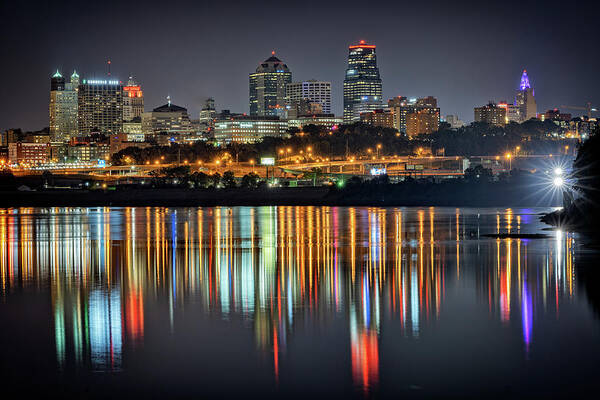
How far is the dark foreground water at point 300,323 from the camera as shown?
17078 millimetres

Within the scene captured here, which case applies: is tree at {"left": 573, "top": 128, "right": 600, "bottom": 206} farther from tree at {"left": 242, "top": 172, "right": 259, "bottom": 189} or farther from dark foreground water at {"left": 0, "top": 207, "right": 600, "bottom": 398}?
tree at {"left": 242, "top": 172, "right": 259, "bottom": 189}

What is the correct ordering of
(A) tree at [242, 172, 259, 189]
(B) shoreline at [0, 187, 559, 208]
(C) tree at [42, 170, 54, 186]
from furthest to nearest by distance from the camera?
(C) tree at [42, 170, 54, 186]
(A) tree at [242, 172, 259, 189]
(B) shoreline at [0, 187, 559, 208]

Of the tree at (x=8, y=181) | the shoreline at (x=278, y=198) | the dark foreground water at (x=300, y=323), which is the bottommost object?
the dark foreground water at (x=300, y=323)

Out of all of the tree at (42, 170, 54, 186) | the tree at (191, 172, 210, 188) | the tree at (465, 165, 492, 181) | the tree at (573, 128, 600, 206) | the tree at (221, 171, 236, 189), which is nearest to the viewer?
the tree at (573, 128, 600, 206)

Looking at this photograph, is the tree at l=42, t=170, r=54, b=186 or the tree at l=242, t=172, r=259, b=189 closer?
the tree at l=242, t=172, r=259, b=189

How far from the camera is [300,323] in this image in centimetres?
2233

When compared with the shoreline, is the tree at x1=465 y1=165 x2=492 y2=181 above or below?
above

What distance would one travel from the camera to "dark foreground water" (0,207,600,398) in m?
17.1

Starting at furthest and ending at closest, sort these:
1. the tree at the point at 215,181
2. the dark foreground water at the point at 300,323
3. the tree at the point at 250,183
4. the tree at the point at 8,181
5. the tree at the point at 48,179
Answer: the tree at the point at 48,179 < the tree at the point at 8,181 < the tree at the point at 215,181 < the tree at the point at 250,183 < the dark foreground water at the point at 300,323

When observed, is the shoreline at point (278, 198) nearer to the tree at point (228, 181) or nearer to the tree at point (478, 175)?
the tree at point (228, 181)

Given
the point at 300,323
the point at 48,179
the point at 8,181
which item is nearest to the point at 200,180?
the point at 48,179

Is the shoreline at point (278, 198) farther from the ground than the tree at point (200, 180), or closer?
closer

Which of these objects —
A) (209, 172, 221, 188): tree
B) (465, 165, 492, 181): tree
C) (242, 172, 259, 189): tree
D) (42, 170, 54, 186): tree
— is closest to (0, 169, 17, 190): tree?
(42, 170, 54, 186): tree

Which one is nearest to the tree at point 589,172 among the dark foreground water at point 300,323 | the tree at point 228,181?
the dark foreground water at point 300,323
